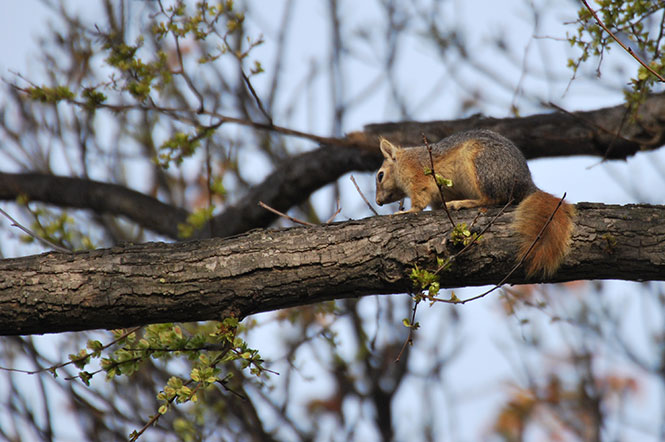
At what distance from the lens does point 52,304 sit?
3.37m

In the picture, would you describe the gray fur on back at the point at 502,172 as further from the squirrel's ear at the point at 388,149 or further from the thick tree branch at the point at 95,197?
the thick tree branch at the point at 95,197

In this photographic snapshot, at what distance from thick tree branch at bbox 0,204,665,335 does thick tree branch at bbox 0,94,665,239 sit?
1.95 m

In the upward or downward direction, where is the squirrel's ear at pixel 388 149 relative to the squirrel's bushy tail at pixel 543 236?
upward

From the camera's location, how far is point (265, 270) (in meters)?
3.47

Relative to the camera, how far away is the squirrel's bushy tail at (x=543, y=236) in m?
3.48

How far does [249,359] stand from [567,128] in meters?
3.84

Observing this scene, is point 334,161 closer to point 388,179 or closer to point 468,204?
point 388,179

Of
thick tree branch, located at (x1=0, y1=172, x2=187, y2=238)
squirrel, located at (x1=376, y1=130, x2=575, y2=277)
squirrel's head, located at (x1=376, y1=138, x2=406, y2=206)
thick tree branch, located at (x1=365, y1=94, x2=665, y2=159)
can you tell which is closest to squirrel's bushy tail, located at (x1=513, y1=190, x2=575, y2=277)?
squirrel, located at (x1=376, y1=130, x2=575, y2=277)

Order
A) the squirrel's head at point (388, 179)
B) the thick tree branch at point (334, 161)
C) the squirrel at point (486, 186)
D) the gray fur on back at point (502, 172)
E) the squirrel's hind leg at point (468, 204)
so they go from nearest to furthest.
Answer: the squirrel at point (486, 186) < the gray fur on back at point (502, 172) < the squirrel's hind leg at point (468, 204) < the squirrel's head at point (388, 179) < the thick tree branch at point (334, 161)

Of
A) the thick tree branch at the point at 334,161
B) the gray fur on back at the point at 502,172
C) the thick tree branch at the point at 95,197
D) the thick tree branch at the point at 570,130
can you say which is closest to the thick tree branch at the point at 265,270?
the gray fur on back at the point at 502,172

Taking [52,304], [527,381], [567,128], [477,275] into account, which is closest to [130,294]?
[52,304]

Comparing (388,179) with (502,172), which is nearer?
(502,172)

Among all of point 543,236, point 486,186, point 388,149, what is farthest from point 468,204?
point 543,236

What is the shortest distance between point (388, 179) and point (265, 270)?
2.14 m
